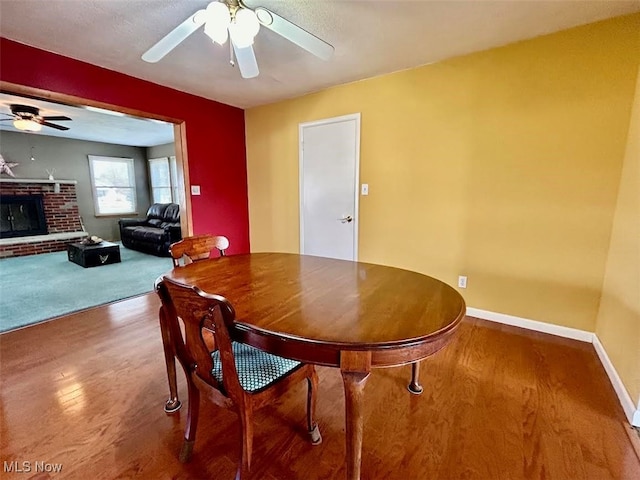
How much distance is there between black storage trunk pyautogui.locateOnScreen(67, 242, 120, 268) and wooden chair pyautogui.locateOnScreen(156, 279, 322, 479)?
4225 millimetres

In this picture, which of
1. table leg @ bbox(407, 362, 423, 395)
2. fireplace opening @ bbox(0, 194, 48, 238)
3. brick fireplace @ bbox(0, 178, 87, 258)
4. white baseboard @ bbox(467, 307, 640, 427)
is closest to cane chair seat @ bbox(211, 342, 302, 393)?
table leg @ bbox(407, 362, 423, 395)

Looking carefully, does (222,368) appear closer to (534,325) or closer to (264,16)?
(264,16)

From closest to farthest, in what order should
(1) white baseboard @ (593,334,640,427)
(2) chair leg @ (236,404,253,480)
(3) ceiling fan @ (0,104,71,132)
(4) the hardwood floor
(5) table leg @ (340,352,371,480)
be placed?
(5) table leg @ (340,352,371,480) → (2) chair leg @ (236,404,253,480) → (4) the hardwood floor → (1) white baseboard @ (593,334,640,427) → (3) ceiling fan @ (0,104,71,132)

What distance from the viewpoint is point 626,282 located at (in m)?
1.81

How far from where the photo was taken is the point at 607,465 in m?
1.29

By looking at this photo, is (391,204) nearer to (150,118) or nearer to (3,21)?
(150,118)

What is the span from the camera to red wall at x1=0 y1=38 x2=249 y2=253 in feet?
7.66

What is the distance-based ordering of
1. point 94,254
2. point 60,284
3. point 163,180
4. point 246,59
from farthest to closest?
point 163,180 → point 94,254 → point 60,284 → point 246,59

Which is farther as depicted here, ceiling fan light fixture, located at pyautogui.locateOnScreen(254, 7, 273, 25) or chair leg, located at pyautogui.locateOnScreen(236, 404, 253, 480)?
ceiling fan light fixture, located at pyautogui.locateOnScreen(254, 7, 273, 25)

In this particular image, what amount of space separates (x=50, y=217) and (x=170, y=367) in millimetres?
6302

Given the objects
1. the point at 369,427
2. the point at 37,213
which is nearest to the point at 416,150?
the point at 369,427

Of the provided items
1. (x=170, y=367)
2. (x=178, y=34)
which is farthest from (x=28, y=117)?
(x=170, y=367)

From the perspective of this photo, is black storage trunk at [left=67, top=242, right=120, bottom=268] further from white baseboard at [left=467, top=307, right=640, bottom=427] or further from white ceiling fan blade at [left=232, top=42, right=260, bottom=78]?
white baseboard at [left=467, top=307, right=640, bottom=427]

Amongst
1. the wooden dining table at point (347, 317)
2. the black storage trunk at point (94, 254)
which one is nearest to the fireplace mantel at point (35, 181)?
the black storage trunk at point (94, 254)
